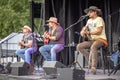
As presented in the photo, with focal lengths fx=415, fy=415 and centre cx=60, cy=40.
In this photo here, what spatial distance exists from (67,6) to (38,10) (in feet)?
3.00

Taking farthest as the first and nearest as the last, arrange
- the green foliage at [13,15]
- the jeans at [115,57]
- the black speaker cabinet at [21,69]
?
the green foliage at [13,15]
the black speaker cabinet at [21,69]
the jeans at [115,57]

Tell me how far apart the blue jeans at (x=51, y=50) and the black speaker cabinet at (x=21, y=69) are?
16.8 inches

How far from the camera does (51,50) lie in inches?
336

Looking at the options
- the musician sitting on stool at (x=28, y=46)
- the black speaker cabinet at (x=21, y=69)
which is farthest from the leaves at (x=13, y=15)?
the black speaker cabinet at (x=21, y=69)

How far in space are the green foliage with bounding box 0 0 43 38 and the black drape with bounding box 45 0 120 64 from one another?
7.98 m

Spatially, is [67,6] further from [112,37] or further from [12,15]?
[12,15]

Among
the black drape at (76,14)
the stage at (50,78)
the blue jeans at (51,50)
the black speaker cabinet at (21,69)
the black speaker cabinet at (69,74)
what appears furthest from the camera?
the black drape at (76,14)

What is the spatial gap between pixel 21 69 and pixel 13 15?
12.0 metres

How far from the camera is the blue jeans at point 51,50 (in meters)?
8.51

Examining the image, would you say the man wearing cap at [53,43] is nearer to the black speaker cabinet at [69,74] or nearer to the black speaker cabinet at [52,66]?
the black speaker cabinet at [52,66]

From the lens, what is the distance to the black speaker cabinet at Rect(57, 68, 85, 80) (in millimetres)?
6629

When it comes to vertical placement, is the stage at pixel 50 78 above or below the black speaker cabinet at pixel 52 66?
Answer: below

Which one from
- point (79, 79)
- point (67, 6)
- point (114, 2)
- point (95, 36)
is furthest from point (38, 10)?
point (79, 79)

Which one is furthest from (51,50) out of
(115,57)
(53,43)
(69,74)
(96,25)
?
(69,74)
